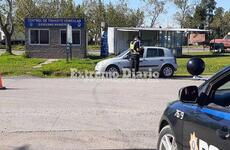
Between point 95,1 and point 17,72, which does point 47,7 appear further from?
point 17,72

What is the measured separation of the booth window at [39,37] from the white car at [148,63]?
16.3 m

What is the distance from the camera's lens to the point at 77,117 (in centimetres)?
1054

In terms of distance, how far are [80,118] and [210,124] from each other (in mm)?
Answer: 6261

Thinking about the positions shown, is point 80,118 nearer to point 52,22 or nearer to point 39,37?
point 52,22

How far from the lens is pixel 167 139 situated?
18.6ft

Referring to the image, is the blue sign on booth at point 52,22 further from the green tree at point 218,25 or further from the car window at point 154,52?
the green tree at point 218,25

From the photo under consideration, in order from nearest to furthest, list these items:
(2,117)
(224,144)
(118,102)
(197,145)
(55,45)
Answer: (224,144), (197,145), (2,117), (118,102), (55,45)

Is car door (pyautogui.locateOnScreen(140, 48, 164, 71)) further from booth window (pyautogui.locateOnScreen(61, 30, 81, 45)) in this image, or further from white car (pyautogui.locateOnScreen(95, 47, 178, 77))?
booth window (pyautogui.locateOnScreen(61, 30, 81, 45))

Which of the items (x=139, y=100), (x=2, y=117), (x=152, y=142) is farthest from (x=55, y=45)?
(x=152, y=142)

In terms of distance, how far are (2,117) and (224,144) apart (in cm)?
726

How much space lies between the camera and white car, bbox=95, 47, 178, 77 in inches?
928

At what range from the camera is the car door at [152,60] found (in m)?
23.7

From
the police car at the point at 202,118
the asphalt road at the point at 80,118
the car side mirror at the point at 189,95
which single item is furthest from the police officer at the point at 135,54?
the car side mirror at the point at 189,95

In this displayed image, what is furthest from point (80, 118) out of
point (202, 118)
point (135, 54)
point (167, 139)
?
point (135, 54)
